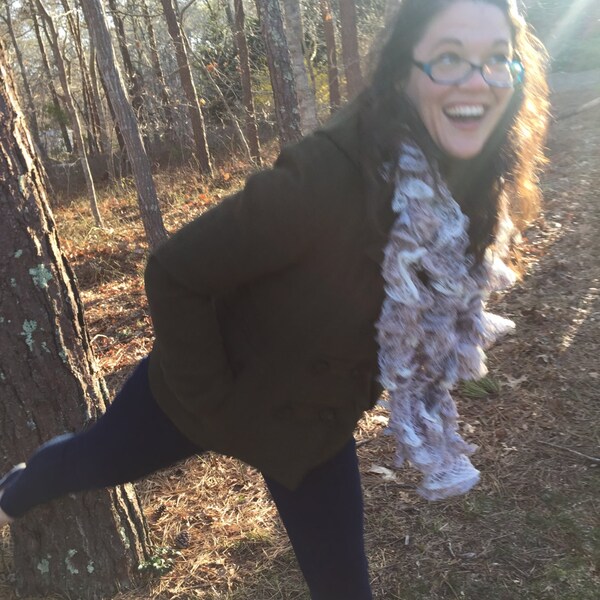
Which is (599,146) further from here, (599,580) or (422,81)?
(422,81)

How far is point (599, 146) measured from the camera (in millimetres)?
9086

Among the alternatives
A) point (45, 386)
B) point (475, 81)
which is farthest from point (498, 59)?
point (45, 386)

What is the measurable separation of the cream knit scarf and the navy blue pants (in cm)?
24

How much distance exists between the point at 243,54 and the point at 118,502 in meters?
13.3

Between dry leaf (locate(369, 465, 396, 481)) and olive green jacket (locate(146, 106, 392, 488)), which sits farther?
dry leaf (locate(369, 465, 396, 481))

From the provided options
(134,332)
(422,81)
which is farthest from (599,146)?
(422,81)

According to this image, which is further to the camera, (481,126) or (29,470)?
(29,470)

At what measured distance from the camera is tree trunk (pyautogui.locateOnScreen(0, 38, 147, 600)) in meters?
2.08

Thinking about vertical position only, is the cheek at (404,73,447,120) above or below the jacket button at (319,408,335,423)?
above

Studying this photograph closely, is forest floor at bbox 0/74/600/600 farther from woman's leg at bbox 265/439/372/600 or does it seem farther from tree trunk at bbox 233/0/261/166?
tree trunk at bbox 233/0/261/166

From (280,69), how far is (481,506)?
22.9ft

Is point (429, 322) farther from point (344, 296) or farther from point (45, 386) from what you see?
point (45, 386)

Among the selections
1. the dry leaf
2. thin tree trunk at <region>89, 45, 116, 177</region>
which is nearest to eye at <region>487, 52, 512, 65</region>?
the dry leaf

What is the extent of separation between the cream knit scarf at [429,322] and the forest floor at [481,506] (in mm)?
822
